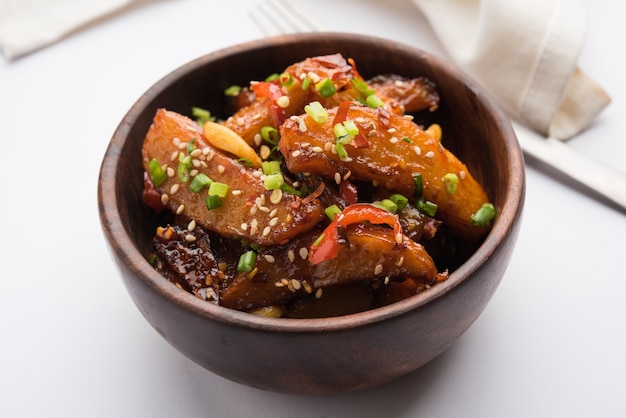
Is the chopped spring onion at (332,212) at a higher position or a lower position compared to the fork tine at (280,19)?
higher

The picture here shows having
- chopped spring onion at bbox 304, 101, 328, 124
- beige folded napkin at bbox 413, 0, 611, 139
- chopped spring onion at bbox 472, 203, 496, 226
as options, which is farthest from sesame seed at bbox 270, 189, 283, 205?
beige folded napkin at bbox 413, 0, 611, 139

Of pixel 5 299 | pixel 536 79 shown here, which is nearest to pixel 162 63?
pixel 5 299

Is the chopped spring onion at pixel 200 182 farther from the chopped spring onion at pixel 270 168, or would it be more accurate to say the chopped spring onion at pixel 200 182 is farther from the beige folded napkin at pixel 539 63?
the beige folded napkin at pixel 539 63

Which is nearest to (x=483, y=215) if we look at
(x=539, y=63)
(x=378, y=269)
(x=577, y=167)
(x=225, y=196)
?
(x=378, y=269)

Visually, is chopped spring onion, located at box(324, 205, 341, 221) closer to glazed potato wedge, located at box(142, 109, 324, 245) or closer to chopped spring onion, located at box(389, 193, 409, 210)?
glazed potato wedge, located at box(142, 109, 324, 245)

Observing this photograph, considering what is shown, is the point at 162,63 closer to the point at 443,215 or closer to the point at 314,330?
the point at 443,215

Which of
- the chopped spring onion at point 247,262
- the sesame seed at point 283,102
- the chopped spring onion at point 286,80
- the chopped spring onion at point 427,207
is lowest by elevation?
the chopped spring onion at point 427,207

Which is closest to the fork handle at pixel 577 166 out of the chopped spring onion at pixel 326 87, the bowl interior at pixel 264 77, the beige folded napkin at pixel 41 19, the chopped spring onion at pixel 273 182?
the bowl interior at pixel 264 77

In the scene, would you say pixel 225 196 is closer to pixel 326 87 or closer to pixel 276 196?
pixel 276 196
